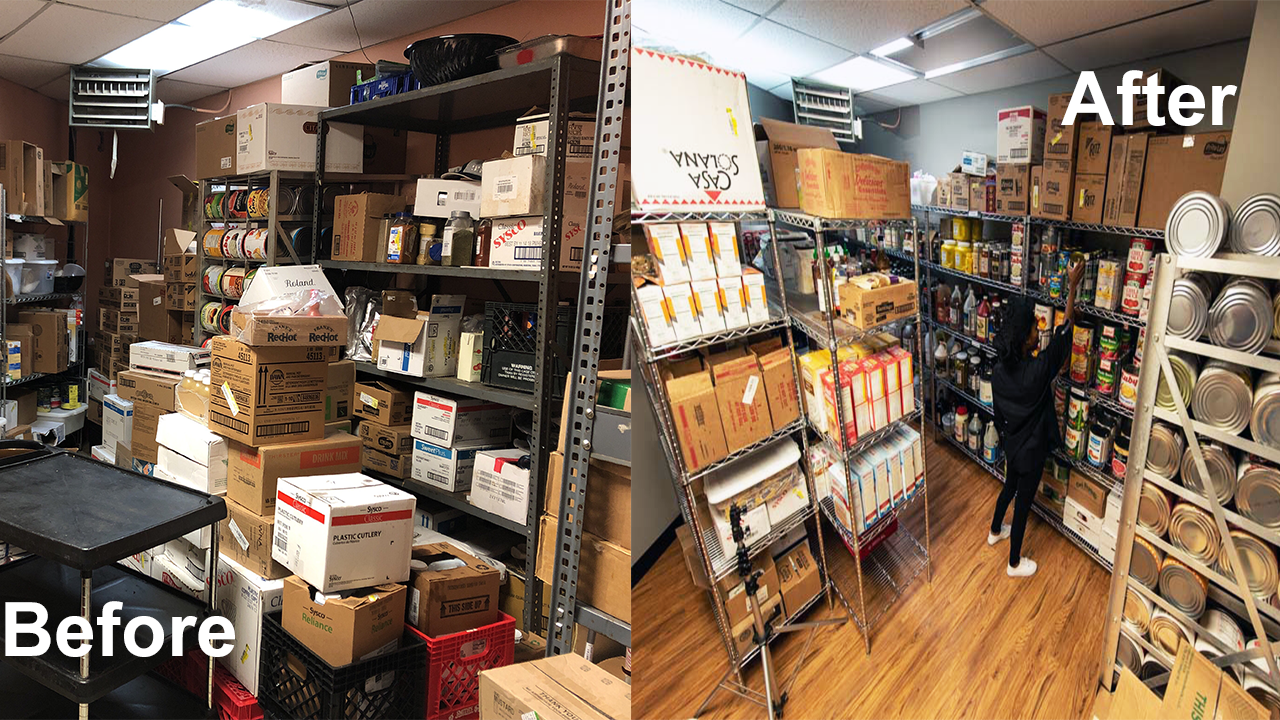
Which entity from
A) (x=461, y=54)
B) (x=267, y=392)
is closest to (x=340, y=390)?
(x=267, y=392)

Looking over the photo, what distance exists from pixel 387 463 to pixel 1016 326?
7.69 ft

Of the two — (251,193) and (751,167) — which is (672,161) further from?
(251,193)

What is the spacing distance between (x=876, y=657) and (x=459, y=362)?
1735 millimetres

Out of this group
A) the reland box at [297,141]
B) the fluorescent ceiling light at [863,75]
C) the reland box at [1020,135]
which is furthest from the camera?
the reland box at [297,141]

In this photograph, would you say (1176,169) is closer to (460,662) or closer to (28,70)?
(460,662)

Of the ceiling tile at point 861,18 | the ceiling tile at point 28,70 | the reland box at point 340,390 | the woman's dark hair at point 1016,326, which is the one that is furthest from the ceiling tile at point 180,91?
the woman's dark hair at point 1016,326

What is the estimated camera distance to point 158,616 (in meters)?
2.24

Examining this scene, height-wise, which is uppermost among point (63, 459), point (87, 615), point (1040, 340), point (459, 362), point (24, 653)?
point (1040, 340)

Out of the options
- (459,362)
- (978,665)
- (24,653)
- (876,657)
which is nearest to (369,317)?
(459,362)

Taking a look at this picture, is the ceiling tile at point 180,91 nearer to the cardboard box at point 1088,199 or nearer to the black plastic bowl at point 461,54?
the black plastic bowl at point 461,54

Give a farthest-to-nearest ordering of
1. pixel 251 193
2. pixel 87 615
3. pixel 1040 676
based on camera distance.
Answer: pixel 251 193 < pixel 1040 676 < pixel 87 615

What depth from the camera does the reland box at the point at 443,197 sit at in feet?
9.63

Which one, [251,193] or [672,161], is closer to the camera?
[672,161]

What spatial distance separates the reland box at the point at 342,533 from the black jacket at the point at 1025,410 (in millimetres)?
1799
